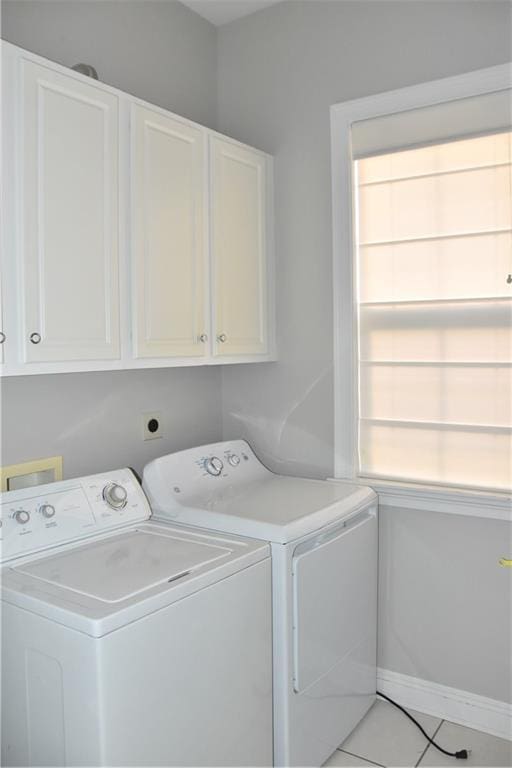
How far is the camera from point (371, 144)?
238cm

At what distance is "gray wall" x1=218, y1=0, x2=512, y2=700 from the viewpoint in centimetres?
223

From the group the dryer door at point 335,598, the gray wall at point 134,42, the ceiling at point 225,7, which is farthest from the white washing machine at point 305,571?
the ceiling at point 225,7

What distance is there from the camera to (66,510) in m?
1.84

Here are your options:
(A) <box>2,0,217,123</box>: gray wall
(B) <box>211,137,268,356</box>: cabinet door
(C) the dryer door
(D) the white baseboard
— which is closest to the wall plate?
(B) <box>211,137,268,356</box>: cabinet door

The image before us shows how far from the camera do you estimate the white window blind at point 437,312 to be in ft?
7.09

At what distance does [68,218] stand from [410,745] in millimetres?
2038

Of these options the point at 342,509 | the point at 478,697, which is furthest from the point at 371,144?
the point at 478,697

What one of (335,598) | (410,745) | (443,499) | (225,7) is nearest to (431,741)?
(410,745)

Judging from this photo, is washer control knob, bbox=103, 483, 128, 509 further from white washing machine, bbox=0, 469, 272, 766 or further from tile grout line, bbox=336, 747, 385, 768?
tile grout line, bbox=336, 747, 385, 768

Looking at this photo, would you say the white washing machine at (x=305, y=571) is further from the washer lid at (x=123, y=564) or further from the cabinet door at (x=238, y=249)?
the cabinet door at (x=238, y=249)

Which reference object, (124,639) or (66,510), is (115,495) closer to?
(66,510)

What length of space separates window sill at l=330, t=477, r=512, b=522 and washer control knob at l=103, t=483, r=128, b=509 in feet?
2.99

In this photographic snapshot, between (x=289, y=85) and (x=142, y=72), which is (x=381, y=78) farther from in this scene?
(x=142, y=72)

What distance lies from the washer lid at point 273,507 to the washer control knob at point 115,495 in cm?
16
